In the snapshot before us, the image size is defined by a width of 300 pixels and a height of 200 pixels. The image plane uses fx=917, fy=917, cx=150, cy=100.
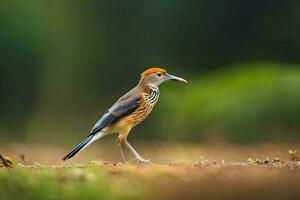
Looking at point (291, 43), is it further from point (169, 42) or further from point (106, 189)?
point (106, 189)

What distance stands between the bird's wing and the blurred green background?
606 cm

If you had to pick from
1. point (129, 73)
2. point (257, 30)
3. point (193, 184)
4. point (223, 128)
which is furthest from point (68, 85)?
point (193, 184)

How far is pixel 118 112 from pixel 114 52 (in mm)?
9588

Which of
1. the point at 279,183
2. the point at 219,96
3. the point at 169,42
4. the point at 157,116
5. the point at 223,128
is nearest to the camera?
the point at 279,183

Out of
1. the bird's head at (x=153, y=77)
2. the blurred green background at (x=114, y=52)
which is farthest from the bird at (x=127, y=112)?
the blurred green background at (x=114, y=52)

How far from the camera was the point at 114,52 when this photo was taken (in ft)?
53.0

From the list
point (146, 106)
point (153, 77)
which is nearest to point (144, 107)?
point (146, 106)

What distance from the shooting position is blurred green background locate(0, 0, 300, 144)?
13992 mm

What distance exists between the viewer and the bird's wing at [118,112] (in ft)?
21.6

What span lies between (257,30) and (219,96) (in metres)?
4.58

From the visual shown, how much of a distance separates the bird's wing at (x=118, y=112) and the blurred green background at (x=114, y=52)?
239 inches

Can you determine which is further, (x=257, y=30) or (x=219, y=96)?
(x=257, y=30)

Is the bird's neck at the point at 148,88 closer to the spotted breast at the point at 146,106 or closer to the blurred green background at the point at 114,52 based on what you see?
the spotted breast at the point at 146,106

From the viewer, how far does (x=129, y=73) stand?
15609mm
